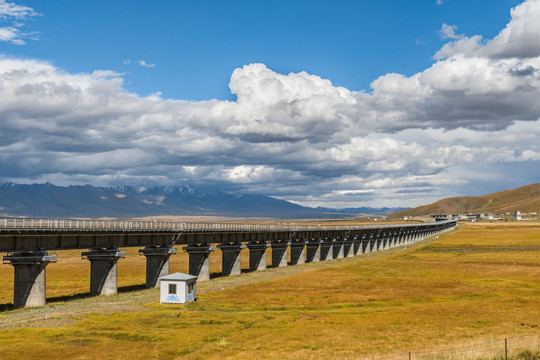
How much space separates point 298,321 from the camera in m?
47.7

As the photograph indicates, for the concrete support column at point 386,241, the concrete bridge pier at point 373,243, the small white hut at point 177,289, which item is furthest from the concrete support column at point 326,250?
the small white hut at point 177,289

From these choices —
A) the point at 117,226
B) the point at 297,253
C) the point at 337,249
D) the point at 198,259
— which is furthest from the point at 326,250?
the point at 117,226

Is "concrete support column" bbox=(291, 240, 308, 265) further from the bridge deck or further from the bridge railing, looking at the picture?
the bridge deck

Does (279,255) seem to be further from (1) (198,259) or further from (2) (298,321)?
(2) (298,321)

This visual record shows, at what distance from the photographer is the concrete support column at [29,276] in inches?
2231

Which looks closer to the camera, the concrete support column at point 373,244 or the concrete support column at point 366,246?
the concrete support column at point 366,246

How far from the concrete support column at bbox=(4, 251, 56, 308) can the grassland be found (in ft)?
6.49

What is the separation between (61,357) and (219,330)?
497 inches

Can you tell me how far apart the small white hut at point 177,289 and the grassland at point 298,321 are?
158 cm

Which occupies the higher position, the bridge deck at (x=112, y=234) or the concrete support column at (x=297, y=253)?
the bridge deck at (x=112, y=234)

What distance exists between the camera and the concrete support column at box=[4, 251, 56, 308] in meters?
56.7

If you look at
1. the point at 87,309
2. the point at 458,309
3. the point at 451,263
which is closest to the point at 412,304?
the point at 458,309

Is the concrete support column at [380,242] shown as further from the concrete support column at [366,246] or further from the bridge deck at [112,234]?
the bridge deck at [112,234]

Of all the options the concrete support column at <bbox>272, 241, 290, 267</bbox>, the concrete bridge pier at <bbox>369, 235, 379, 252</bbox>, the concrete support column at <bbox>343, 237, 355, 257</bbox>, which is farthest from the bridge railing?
the concrete bridge pier at <bbox>369, 235, 379, 252</bbox>
